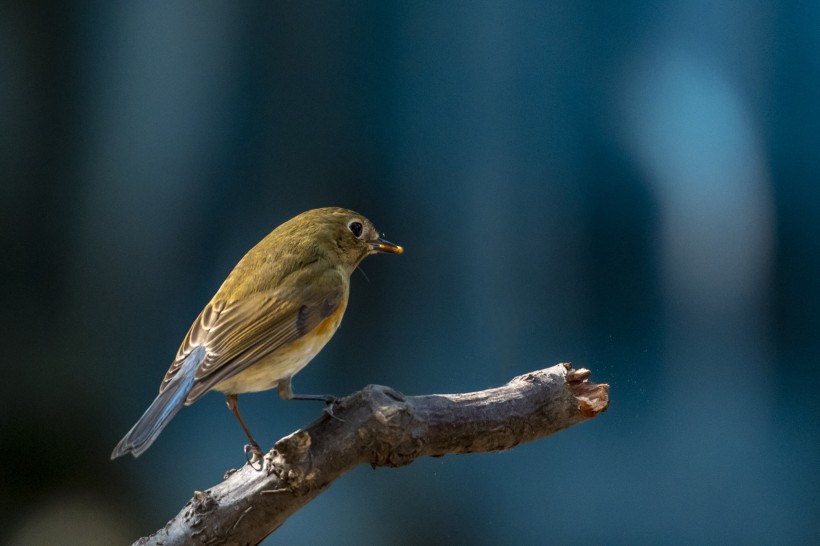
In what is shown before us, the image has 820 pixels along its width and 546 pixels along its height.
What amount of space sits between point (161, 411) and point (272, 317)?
39 centimetres

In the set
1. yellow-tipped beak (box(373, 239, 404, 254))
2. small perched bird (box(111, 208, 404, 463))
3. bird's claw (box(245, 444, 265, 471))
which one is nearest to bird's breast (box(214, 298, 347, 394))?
small perched bird (box(111, 208, 404, 463))

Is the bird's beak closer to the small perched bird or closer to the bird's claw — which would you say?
the small perched bird

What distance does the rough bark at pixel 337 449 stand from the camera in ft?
6.38

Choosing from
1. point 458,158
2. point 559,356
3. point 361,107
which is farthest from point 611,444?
point 361,107

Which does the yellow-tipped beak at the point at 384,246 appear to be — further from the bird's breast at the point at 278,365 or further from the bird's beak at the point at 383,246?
the bird's breast at the point at 278,365

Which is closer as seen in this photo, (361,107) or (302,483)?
(302,483)

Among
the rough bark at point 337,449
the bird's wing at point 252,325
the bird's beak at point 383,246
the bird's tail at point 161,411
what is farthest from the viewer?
the bird's beak at point 383,246

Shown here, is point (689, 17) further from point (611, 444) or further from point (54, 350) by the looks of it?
point (54, 350)

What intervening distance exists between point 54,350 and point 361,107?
1.38 meters

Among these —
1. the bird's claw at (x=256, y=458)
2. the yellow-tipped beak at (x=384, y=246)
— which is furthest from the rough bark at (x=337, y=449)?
the yellow-tipped beak at (x=384, y=246)

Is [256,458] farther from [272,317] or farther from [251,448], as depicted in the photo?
[272,317]

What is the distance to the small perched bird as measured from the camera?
6.68 ft

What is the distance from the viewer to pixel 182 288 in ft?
10.5

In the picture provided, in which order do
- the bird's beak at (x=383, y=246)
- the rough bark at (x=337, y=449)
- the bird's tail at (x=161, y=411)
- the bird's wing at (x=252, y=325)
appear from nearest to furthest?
the bird's tail at (x=161, y=411) → the rough bark at (x=337, y=449) → the bird's wing at (x=252, y=325) → the bird's beak at (x=383, y=246)
